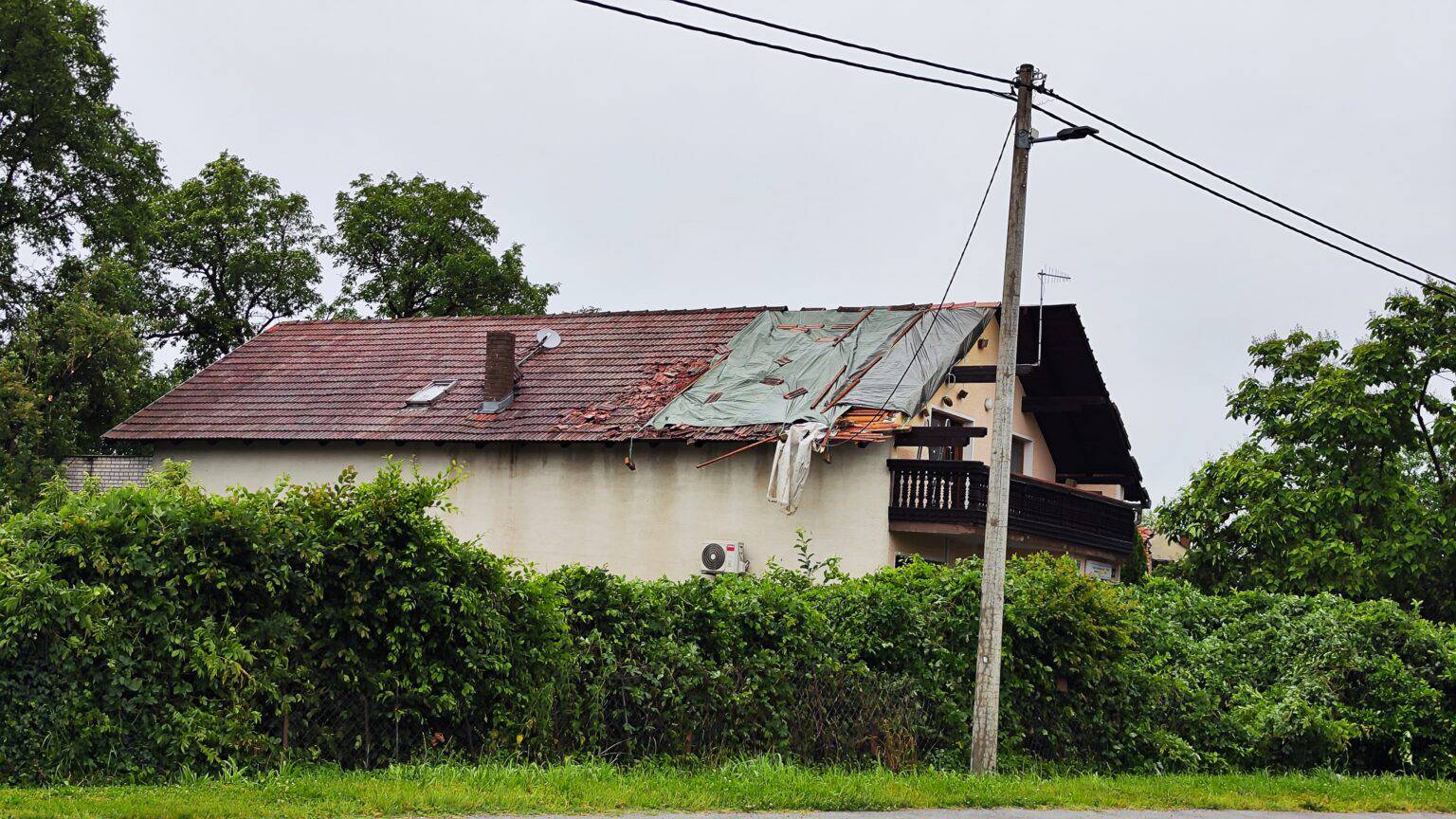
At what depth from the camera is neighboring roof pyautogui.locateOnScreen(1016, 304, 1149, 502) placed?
92.8ft

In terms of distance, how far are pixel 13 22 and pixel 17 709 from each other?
96.7 ft

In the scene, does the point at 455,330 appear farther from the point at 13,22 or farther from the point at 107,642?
the point at 107,642

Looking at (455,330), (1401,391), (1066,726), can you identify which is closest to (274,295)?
(455,330)

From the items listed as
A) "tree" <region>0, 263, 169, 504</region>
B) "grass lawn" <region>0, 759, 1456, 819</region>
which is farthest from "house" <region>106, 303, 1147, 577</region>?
"grass lawn" <region>0, 759, 1456, 819</region>

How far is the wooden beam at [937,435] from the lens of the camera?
79.7 ft

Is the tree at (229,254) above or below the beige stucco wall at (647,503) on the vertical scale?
above

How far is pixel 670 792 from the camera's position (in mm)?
11695

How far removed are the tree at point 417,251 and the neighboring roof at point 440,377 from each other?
13.3 metres

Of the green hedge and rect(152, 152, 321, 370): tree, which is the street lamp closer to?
the green hedge

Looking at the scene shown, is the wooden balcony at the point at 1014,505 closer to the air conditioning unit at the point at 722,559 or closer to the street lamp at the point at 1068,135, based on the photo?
the air conditioning unit at the point at 722,559

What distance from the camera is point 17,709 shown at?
10281mm

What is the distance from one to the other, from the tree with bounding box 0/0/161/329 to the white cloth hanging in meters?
21.8

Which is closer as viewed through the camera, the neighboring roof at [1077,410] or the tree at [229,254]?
the neighboring roof at [1077,410]

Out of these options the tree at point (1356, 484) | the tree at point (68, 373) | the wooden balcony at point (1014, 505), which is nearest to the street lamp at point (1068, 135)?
the wooden balcony at point (1014, 505)
